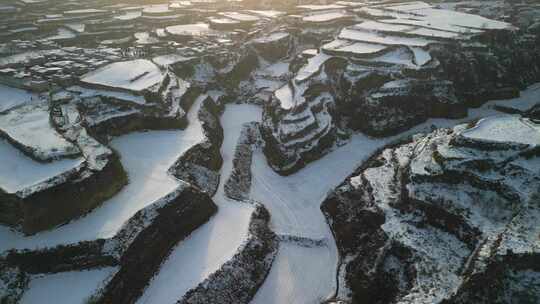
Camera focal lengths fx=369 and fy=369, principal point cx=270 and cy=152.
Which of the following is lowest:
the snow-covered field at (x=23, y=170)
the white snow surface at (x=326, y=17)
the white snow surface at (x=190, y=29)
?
the snow-covered field at (x=23, y=170)

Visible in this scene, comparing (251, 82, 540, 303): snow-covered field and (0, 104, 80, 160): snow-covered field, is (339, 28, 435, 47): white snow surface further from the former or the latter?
(0, 104, 80, 160): snow-covered field

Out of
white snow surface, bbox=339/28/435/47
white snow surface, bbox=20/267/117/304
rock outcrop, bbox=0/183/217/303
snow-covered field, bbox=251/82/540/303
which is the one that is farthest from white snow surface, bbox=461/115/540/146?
white snow surface, bbox=20/267/117/304

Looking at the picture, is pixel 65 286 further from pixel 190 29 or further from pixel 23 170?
pixel 190 29

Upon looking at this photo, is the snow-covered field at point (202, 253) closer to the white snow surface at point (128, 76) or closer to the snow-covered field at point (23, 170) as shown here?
the snow-covered field at point (23, 170)

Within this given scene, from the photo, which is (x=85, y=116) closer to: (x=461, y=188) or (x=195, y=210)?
(x=195, y=210)

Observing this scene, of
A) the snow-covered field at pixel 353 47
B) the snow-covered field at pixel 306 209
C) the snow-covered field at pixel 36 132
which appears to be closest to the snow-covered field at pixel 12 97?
the snow-covered field at pixel 36 132

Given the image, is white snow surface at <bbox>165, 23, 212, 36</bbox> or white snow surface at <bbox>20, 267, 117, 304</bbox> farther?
white snow surface at <bbox>165, 23, 212, 36</bbox>
